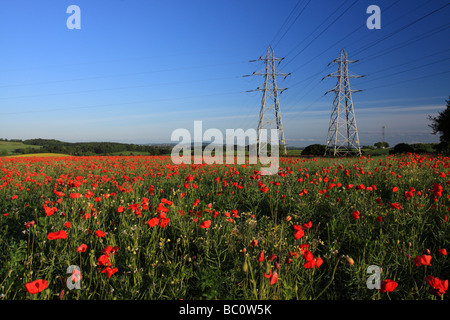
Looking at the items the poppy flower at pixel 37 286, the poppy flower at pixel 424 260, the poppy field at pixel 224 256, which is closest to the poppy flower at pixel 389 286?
the poppy field at pixel 224 256

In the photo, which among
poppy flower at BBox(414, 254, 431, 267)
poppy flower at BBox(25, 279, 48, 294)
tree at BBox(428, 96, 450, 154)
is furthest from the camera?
tree at BBox(428, 96, 450, 154)

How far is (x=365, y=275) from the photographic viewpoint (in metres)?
2.09

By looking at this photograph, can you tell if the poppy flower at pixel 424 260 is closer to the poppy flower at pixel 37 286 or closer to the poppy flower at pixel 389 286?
the poppy flower at pixel 389 286

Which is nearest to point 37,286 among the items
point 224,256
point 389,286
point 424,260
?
point 224,256

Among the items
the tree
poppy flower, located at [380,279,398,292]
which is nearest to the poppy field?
poppy flower, located at [380,279,398,292]

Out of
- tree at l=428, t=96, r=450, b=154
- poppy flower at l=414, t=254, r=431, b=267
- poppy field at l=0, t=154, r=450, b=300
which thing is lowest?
poppy field at l=0, t=154, r=450, b=300

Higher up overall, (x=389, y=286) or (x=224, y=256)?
(x=389, y=286)

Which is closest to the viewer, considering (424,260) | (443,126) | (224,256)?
(424,260)

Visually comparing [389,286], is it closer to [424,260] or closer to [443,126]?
[424,260]

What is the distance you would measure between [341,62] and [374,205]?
27484 mm

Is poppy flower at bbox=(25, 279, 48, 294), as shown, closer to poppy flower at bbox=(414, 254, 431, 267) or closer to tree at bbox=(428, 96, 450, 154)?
poppy flower at bbox=(414, 254, 431, 267)

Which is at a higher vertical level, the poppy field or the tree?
the tree

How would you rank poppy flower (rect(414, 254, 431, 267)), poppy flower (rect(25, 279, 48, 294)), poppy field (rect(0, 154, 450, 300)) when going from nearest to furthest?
1. poppy flower (rect(25, 279, 48, 294))
2. poppy flower (rect(414, 254, 431, 267))
3. poppy field (rect(0, 154, 450, 300))

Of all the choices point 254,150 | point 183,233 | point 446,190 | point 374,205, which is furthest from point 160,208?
point 254,150
